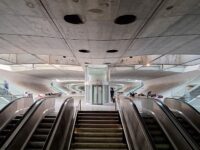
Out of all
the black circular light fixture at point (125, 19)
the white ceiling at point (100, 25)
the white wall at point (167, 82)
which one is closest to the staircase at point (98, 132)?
the white ceiling at point (100, 25)

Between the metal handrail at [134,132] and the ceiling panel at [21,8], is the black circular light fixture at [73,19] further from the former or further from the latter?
the metal handrail at [134,132]

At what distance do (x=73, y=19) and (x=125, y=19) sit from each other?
4.19 ft

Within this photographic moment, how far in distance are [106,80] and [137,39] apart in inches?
334

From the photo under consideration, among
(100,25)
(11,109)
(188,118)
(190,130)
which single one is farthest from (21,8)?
(188,118)

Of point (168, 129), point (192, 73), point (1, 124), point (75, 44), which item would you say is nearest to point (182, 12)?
point (168, 129)

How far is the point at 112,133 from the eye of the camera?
7695 mm

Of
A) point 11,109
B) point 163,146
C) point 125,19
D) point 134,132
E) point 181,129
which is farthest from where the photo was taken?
point 11,109

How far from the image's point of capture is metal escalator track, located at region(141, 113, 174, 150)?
6.16 m

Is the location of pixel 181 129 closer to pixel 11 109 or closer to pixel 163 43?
pixel 163 43

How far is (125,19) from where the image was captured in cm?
530

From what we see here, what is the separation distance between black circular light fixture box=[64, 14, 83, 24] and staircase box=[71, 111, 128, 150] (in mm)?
3909

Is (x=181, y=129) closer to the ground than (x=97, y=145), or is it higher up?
higher up

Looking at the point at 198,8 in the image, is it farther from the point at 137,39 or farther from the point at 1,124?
the point at 1,124

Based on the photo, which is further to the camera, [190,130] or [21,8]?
[190,130]
